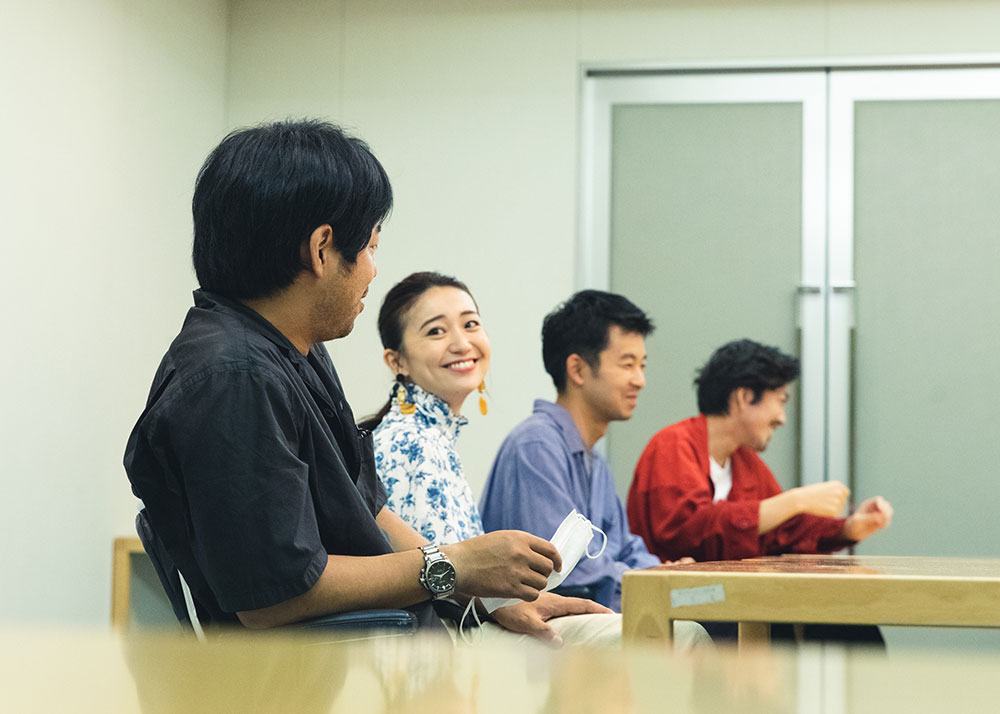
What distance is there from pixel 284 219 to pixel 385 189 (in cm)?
13

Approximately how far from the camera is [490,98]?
4.02 metres

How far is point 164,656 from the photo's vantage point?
18cm

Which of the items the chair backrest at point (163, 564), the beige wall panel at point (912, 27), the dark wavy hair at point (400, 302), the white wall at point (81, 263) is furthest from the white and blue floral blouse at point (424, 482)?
the beige wall panel at point (912, 27)

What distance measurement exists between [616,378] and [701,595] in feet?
4.31

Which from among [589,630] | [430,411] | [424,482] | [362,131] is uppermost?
[362,131]

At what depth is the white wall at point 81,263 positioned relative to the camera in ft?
9.21

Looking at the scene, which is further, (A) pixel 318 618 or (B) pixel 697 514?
(B) pixel 697 514

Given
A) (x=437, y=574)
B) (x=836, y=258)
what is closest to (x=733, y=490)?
(x=836, y=258)

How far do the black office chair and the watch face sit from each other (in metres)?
0.04

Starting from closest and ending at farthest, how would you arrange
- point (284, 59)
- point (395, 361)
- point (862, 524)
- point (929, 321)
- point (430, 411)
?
point (430, 411) → point (395, 361) → point (862, 524) → point (929, 321) → point (284, 59)

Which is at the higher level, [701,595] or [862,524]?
[701,595]

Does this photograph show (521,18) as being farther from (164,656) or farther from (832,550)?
(164,656)

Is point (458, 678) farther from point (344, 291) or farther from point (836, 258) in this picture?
point (836, 258)

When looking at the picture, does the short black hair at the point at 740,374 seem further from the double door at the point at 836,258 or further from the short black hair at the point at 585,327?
the double door at the point at 836,258
